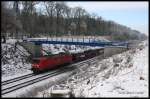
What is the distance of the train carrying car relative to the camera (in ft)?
140

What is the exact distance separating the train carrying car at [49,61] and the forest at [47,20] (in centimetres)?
Answer: 1122

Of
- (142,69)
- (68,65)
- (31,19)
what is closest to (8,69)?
(68,65)

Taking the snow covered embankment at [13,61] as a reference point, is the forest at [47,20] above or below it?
above

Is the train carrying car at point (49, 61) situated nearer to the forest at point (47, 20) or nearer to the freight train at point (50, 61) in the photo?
the freight train at point (50, 61)

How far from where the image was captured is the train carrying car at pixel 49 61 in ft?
140

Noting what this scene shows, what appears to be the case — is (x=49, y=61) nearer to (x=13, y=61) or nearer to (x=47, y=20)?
(x=13, y=61)

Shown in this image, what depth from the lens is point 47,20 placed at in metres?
97.2

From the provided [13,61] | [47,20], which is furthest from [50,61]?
[47,20]

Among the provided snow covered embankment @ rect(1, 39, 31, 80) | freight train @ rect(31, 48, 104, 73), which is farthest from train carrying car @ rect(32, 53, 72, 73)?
snow covered embankment @ rect(1, 39, 31, 80)

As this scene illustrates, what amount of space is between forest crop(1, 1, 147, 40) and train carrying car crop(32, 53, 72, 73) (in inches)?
442

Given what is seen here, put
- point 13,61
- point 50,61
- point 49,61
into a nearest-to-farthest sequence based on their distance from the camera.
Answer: point 49,61 → point 50,61 → point 13,61

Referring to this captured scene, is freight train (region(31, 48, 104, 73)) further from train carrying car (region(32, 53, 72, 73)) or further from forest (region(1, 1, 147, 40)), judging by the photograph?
forest (region(1, 1, 147, 40))

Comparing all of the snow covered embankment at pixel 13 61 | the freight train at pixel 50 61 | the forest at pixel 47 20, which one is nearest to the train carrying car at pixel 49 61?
the freight train at pixel 50 61

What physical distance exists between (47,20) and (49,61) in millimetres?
53087
